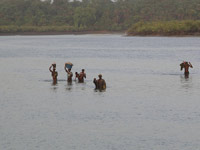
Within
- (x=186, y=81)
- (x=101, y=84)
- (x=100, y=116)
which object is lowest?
(x=186, y=81)

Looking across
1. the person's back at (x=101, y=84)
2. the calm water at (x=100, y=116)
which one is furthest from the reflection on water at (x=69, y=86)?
the person's back at (x=101, y=84)

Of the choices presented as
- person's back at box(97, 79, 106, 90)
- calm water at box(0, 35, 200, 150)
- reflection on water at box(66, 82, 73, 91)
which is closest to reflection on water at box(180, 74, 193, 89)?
calm water at box(0, 35, 200, 150)

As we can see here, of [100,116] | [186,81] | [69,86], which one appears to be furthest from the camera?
[186,81]

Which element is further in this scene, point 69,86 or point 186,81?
point 186,81

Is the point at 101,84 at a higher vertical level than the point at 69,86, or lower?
higher

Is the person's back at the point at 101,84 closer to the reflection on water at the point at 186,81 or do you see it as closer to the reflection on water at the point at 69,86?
the reflection on water at the point at 69,86

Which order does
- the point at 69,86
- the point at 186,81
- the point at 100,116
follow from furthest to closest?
the point at 186,81 → the point at 69,86 → the point at 100,116

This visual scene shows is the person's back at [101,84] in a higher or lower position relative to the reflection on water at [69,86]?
higher

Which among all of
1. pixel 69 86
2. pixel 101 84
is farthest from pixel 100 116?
pixel 69 86

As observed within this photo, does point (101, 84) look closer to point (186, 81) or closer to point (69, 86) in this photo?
point (69, 86)

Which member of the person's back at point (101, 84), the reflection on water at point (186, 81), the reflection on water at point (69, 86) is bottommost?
the reflection on water at point (186, 81)

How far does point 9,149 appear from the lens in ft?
93.2

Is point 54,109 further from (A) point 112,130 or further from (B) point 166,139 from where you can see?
(B) point 166,139

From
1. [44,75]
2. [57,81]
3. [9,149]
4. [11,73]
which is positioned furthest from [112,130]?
[11,73]
